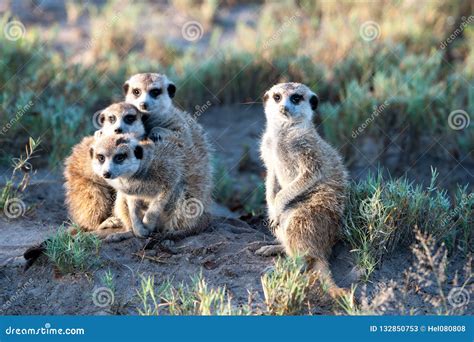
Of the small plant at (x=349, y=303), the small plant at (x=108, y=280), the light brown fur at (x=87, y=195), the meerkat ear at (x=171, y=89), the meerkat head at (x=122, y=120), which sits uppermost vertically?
the meerkat ear at (x=171, y=89)

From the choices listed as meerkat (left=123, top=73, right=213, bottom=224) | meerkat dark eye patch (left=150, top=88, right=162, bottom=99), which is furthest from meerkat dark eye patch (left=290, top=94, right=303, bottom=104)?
meerkat dark eye patch (left=150, top=88, right=162, bottom=99)

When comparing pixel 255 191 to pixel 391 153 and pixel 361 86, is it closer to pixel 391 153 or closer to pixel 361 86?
pixel 391 153

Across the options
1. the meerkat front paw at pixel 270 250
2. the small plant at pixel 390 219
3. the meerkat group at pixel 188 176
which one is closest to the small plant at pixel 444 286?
the small plant at pixel 390 219

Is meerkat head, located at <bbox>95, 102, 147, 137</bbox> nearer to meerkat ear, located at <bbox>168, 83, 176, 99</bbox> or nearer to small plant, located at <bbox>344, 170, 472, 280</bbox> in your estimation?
meerkat ear, located at <bbox>168, 83, 176, 99</bbox>

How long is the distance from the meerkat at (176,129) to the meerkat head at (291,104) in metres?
0.58

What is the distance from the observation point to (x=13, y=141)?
6.61 m

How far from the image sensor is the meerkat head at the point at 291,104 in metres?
4.77

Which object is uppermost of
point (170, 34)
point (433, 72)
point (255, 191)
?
point (170, 34)

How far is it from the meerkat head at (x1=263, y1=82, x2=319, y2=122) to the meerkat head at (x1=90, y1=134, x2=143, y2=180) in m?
0.81

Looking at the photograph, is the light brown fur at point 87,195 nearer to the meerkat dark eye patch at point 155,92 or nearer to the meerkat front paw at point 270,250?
the meerkat dark eye patch at point 155,92

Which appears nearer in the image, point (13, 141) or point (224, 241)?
point (224, 241)

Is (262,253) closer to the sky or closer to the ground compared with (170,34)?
closer to the ground

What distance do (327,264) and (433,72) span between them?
4327 millimetres

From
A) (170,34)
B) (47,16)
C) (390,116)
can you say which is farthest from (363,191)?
(47,16)
